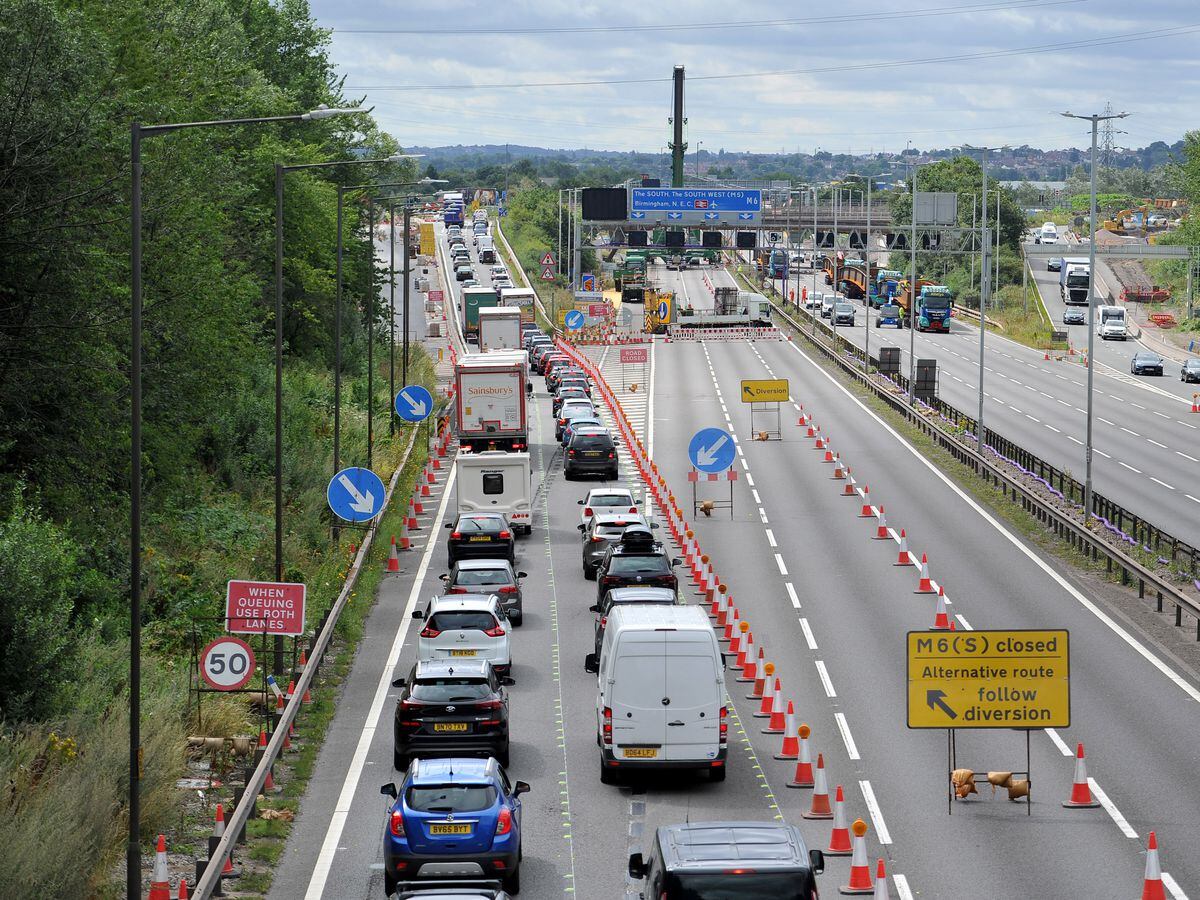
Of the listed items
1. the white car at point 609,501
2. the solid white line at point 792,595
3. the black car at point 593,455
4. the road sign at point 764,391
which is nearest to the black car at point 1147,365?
the road sign at point 764,391

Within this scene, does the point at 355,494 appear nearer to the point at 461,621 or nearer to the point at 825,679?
the point at 461,621

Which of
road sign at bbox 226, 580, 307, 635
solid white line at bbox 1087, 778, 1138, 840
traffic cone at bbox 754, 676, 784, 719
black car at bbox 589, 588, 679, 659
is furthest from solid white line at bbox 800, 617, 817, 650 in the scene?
road sign at bbox 226, 580, 307, 635

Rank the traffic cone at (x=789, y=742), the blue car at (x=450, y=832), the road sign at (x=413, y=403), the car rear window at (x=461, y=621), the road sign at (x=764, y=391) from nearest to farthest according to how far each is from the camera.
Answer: the blue car at (x=450, y=832), the traffic cone at (x=789, y=742), the car rear window at (x=461, y=621), the road sign at (x=413, y=403), the road sign at (x=764, y=391)

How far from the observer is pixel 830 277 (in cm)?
16238

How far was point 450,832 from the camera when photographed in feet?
58.3

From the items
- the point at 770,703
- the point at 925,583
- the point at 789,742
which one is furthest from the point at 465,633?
the point at 925,583

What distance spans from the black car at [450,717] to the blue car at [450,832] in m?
4.34

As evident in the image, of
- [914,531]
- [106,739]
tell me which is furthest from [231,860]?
[914,531]

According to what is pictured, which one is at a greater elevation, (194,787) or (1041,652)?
(1041,652)

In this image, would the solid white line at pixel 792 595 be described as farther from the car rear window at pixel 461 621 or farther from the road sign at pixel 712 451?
the car rear window at pixel 461 621

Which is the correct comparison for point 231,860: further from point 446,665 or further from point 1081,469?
point 1081,469

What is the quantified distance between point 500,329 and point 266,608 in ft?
179

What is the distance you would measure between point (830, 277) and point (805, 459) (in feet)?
350

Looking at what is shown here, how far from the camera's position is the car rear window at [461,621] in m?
28.1
